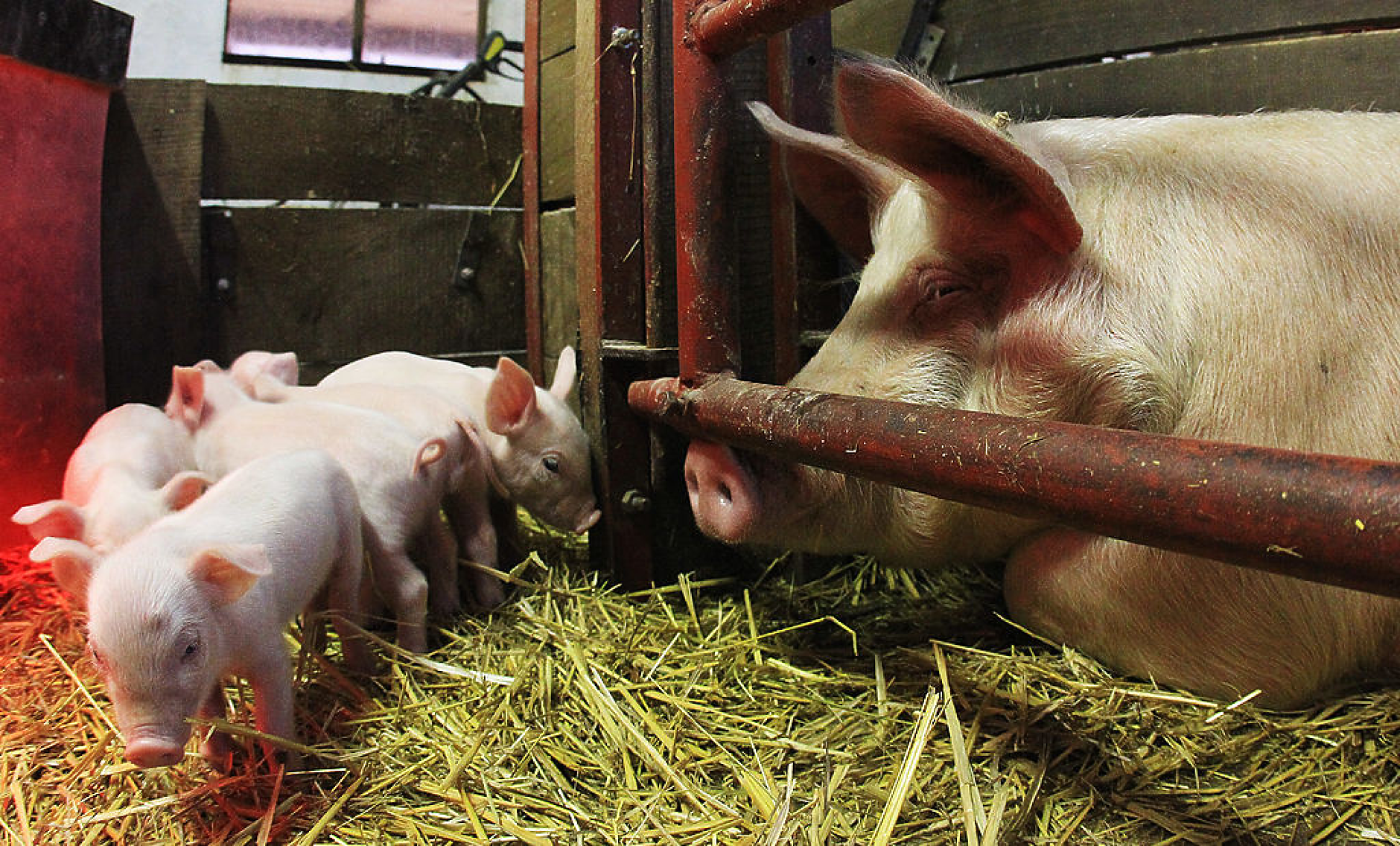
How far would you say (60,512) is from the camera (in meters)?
1.99

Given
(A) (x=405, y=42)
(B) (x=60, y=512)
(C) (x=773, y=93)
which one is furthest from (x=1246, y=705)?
(A) (x=405, y=42)

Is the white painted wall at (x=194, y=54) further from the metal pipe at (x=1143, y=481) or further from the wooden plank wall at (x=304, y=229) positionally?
the metal pipe at (x=1143, y=481)

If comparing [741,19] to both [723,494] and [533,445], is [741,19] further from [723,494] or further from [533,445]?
[533,445]

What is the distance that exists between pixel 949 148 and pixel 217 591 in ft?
4.70

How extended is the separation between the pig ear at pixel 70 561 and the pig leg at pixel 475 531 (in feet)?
3.15

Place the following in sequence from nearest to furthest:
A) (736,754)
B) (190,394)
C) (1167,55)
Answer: (736,754), (1167,55), (190,394)

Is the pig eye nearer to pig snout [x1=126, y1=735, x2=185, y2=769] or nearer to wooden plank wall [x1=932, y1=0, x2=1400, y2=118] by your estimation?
wooden plank wall [x1=932, y1=0, x2=1400, y2=118]

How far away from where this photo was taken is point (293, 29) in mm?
4695

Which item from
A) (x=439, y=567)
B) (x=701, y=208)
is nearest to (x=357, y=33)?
(x=439, y=567)

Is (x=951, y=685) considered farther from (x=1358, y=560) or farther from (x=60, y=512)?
(x=60, y=512)

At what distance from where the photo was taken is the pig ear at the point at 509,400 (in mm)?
2562

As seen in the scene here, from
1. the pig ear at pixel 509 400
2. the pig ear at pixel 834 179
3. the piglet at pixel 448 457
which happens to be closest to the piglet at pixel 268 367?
the piglet at pixel 448 457

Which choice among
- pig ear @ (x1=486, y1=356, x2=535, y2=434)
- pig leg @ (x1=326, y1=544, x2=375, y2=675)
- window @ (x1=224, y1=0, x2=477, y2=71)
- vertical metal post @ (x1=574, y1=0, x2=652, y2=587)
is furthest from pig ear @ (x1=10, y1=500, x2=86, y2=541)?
window @ (x1=224, y1=0, x2=477, y2=71)

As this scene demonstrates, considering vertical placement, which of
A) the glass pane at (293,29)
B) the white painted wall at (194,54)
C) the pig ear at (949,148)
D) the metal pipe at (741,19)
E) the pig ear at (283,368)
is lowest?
the pig ear at (283,368)
